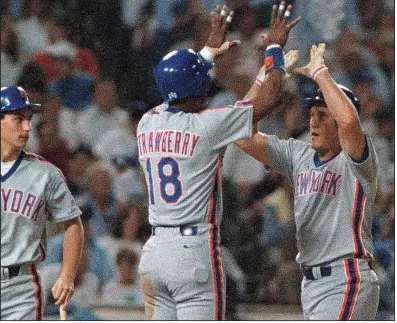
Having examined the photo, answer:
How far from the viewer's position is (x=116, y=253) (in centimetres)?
634

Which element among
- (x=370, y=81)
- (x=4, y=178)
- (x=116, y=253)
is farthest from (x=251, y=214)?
(x=4, y=178)

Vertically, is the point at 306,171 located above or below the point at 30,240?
above

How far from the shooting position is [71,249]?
398cm

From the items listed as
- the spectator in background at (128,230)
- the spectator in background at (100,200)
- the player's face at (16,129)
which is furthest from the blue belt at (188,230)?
the spectator in background at (100,200)

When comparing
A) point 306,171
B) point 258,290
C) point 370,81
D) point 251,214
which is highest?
point 370,81

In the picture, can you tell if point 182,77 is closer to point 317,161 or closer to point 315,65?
point 315,65

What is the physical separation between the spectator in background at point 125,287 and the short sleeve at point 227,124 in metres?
2.52

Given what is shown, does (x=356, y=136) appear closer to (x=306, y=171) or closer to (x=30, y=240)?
(x=306, y=171)

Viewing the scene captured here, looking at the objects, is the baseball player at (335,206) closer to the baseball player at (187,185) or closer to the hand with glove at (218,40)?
the baseball player at (187,185)

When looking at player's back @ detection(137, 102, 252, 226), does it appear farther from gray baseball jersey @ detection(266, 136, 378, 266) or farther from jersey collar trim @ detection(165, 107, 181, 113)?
gray baseball jersey @ detection(266, 136, 378, 266)

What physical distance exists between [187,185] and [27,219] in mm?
705

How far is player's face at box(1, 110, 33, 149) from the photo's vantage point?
4006 mm

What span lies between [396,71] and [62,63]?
256 cm

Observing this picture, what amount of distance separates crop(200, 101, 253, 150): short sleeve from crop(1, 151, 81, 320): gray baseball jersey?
2.30 feet
